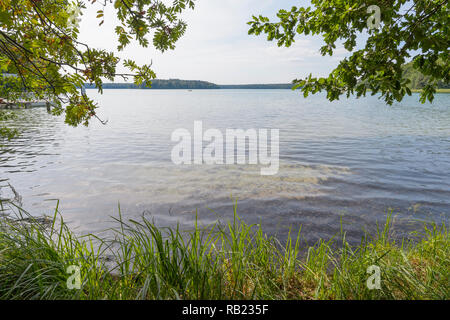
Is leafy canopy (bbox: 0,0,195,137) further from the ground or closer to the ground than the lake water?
further from the ground

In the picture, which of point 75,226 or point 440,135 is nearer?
point 75,226

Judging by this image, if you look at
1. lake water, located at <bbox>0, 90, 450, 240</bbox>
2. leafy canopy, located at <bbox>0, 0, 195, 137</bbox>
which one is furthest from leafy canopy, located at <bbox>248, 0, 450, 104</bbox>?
lake water, located at <bbox>0, 90, 450, 240</bbox>

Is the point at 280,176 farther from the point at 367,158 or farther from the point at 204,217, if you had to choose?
the point at 367,158

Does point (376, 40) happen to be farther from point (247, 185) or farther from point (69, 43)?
point (247, 185)

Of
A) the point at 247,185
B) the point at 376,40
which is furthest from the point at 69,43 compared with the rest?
the point at 247,185

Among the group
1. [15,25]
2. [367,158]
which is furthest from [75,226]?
[367,158]

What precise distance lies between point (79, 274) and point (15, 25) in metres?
3.42

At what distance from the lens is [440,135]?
842 inches

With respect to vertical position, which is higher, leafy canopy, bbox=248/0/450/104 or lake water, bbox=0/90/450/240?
leafy canopy, bbox=248/0/450/104

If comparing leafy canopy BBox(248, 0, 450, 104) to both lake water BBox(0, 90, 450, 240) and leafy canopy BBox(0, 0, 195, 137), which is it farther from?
lake water BBox(0, 90, 450, 240)

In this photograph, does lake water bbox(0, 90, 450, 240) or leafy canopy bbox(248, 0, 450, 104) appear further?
lake water bbox(0, 90, 450, 240)

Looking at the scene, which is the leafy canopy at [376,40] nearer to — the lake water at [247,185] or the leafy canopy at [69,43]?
the leafy canopy at [69,43]

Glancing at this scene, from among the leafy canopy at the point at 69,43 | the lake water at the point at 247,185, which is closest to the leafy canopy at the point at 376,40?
the leafy canopy at the point at 69,43

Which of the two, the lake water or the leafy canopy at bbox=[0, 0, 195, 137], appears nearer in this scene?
the leafy canopy at bbox=[0, 0, 195, 137]
